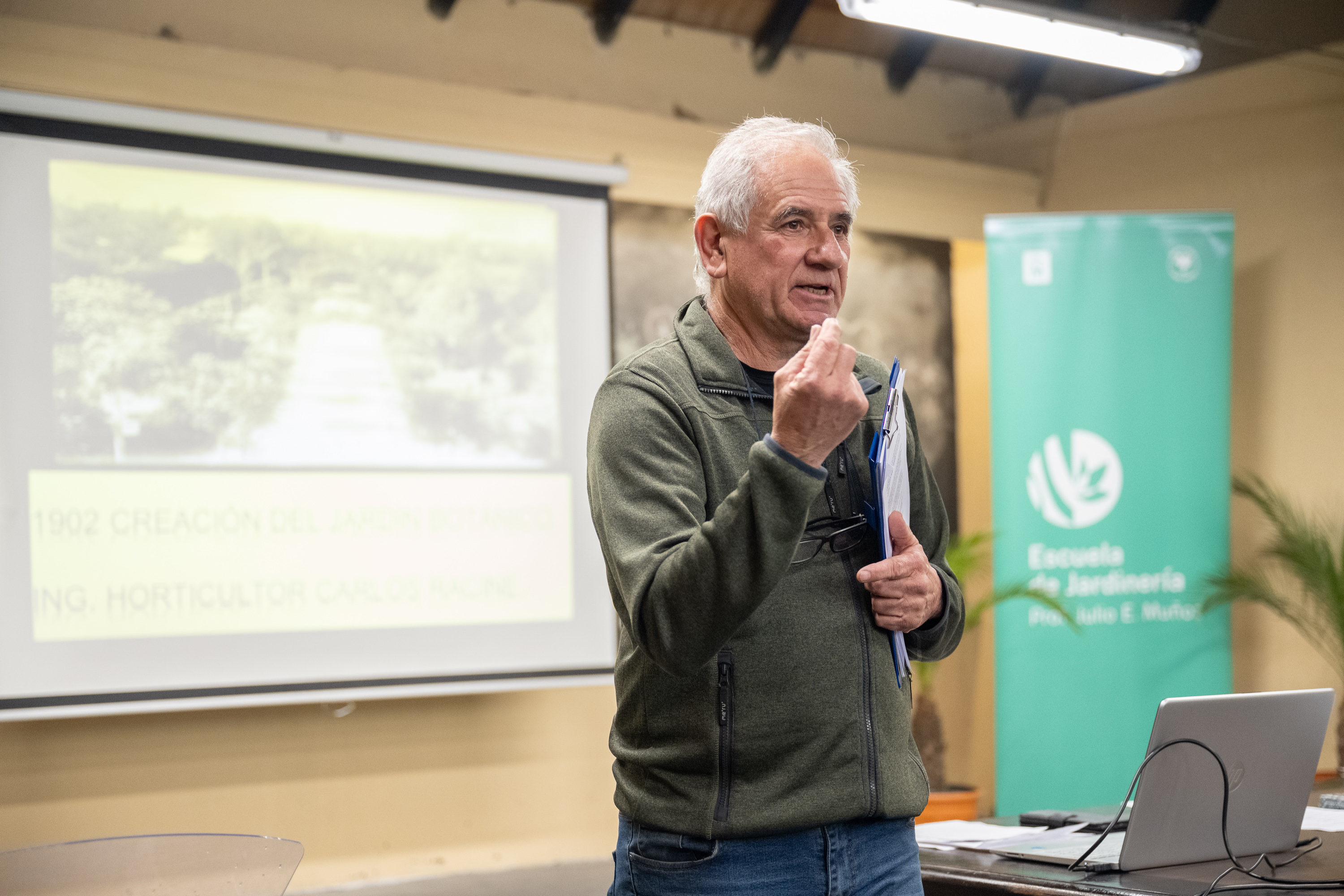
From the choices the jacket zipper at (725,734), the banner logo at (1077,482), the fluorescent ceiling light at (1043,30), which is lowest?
the jacket zipper at (725,734)

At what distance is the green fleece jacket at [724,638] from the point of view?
1217mm

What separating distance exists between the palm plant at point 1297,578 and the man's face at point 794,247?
3.78m

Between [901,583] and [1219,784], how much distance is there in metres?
0.69

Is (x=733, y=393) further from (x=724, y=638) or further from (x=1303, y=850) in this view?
(x=1303, y=850)

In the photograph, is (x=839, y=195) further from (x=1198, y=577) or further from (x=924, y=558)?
(x=1198, y=577)

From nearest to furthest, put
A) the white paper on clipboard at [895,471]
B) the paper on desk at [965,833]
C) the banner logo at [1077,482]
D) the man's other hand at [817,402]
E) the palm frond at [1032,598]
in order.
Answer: the man's other hand at [817,402] → the white paper on clipboard at [895,471] → the paper on desk at [965,833] → the palm frond at [1032,598] → the banner logo at [1077,482]

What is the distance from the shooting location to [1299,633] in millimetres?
5035

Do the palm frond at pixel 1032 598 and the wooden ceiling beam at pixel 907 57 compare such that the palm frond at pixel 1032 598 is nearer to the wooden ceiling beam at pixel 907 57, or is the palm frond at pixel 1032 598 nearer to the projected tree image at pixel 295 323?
the projected tree image at pixel 295 323

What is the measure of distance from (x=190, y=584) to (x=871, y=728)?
3.09 m

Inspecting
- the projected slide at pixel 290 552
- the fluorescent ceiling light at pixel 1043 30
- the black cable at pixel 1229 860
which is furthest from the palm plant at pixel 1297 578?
the black cable at pixel 1229 860

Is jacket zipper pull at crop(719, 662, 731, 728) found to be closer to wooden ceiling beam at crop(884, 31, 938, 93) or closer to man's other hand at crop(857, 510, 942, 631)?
man's other hand at crop(857, 510, 942, 631)

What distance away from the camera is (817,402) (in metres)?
1.19

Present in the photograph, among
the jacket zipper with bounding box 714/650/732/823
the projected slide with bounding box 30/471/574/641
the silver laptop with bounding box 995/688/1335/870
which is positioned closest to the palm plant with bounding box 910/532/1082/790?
the projected slide with bounding box 30/471/574/641

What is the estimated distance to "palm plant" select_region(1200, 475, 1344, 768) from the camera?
4.63 metres
